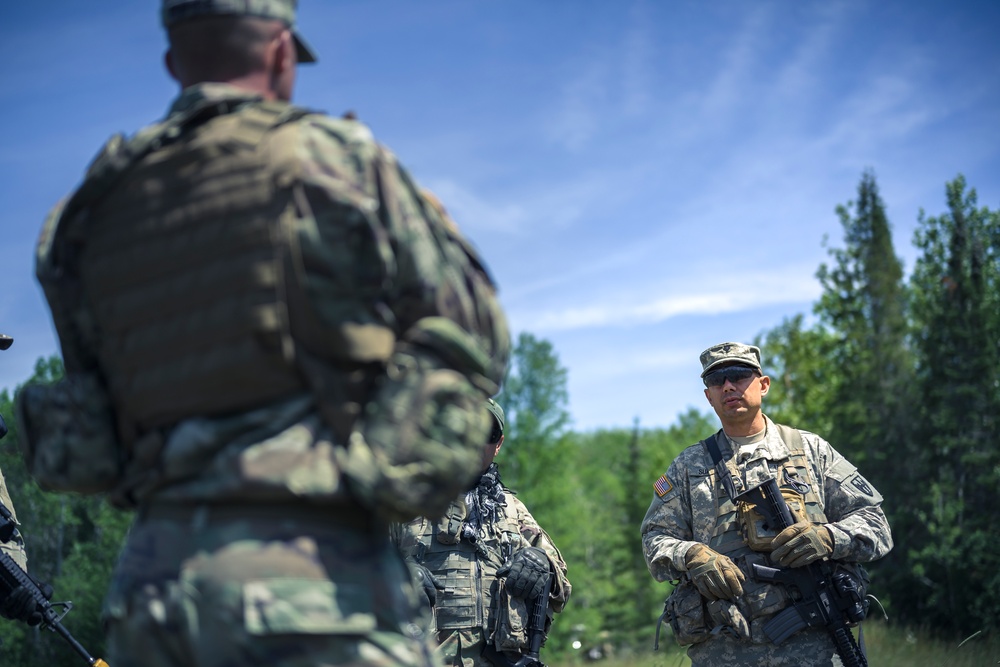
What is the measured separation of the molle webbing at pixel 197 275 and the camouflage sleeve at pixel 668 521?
3.90 metres

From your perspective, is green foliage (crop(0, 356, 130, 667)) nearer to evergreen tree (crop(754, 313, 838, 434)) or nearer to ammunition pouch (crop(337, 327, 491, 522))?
evergreen tree (crop(754, 313, 838, 434))

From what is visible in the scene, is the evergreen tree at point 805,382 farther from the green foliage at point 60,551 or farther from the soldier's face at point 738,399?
the soldier's face at point 738,399

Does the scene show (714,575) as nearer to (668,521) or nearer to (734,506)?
(734,506)

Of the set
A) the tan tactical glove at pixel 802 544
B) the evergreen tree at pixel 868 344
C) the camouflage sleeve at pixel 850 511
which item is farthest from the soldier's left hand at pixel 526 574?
the evergreen tree at pixel 868 344

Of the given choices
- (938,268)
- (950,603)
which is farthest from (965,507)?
(938,268)

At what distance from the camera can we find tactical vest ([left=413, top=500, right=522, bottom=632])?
6.02 meters

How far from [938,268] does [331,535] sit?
33751mm

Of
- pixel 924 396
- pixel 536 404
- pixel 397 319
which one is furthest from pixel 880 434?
pixel 397 319

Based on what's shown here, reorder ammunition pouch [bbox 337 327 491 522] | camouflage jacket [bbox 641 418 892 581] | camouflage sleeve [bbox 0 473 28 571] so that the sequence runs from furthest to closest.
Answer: camouflage sleeve [bbox 0 473 28 571] → camouflage jacket [bbox 641 418 892 581] → ammunition pouch [bbox 337 327 491 522]

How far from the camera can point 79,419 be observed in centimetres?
255

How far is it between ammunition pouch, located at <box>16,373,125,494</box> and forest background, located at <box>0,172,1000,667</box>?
21.8m

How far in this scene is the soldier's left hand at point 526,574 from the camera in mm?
5965

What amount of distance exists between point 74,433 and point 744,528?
4055 mm

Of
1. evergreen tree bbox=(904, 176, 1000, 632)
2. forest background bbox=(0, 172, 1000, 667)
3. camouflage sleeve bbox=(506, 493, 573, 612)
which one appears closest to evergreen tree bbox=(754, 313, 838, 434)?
forest background bbox=(0, 172, 1000, 667)
